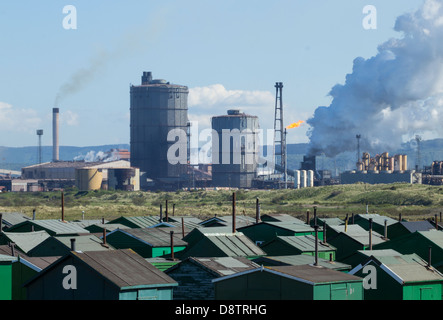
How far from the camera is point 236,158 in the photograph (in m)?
196

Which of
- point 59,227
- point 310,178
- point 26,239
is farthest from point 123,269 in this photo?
point 310,178

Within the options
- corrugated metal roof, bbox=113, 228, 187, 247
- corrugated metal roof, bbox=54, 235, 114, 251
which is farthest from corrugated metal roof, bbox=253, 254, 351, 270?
corrugated metal roof, bbox=113, 228, 187, 247

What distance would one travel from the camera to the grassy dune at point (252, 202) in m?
106

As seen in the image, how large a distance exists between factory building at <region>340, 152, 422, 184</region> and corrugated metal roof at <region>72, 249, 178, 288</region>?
147685 mm

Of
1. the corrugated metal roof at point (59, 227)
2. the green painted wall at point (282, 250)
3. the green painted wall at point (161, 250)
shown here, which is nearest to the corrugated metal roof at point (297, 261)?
the green painted wall at point (282, 250)

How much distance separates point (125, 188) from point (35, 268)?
148926mm

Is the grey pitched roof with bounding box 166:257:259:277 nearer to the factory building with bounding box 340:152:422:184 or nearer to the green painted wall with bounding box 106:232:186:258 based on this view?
the green painted wall with bounding box 106:232:186:258

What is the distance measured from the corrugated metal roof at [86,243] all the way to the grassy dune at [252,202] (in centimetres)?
5202

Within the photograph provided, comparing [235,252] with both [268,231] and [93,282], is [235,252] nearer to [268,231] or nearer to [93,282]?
[268,231]

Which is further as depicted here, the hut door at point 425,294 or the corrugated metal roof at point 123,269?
the hut door at point 425,294

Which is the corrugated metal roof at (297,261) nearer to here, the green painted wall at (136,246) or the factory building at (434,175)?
the green painted wall at (136,246)

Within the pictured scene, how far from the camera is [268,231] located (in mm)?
51250

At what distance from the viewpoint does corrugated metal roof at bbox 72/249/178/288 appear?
28.8 m
